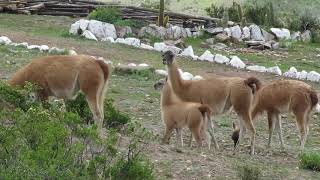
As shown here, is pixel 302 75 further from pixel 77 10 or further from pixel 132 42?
pixel 77 10

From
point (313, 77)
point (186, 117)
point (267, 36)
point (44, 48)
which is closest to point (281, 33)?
point (267, 36)

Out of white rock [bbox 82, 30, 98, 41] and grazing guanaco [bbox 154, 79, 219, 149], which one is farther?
white rock [bbox 82, 30, 98, 41]

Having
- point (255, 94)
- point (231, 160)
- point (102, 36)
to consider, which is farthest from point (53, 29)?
point (231, 160)

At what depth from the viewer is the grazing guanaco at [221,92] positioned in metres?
12.7

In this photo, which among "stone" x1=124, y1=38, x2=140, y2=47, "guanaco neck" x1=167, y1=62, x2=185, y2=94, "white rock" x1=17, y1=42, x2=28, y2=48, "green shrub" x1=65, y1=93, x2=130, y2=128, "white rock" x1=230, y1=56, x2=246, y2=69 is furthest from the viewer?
"stone" x1=124, y1=38, x2=140, y2=47

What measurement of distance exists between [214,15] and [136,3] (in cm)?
692

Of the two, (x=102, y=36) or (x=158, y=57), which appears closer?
(x=158, y=57)

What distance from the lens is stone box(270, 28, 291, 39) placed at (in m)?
33.0

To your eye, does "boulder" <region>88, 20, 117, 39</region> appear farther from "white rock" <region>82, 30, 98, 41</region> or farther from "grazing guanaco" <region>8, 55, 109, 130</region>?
"grazing guanaco" <region>8, 55, 109, 130</region>

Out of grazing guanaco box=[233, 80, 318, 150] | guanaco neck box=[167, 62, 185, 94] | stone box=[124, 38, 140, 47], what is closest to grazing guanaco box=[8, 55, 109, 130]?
guanaco neck box=[167, 62, 185, 94]

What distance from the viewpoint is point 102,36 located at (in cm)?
2825

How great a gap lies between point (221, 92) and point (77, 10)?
2312cm

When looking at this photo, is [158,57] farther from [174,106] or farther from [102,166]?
[102,166]

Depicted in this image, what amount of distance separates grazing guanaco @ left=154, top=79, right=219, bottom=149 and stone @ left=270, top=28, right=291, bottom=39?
2095cm
